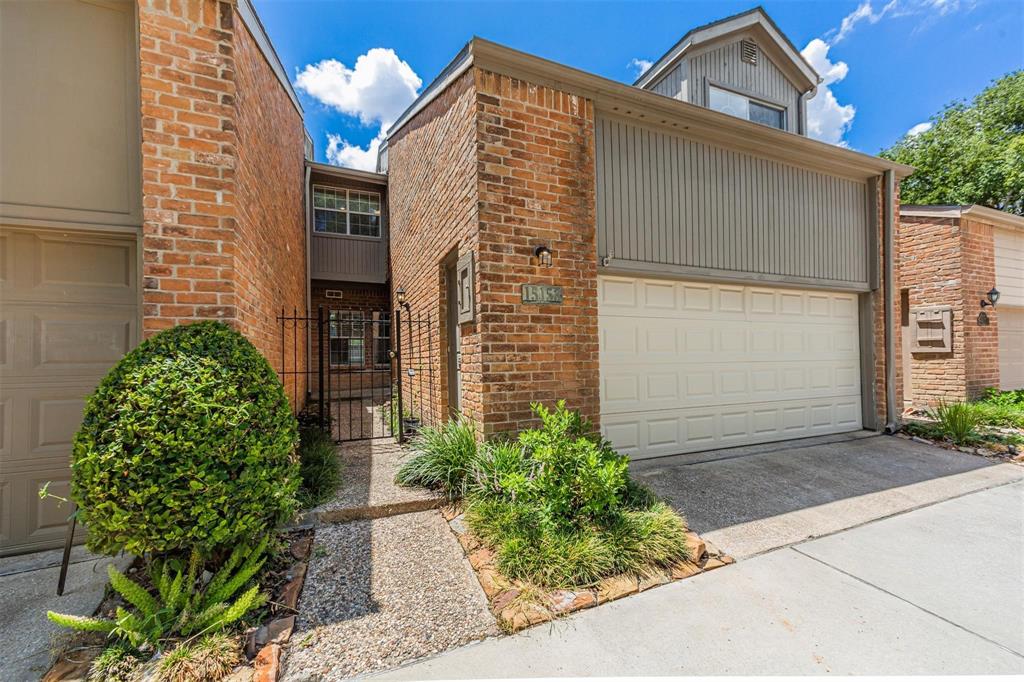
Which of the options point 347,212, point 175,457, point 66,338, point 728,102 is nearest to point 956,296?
point 728,102

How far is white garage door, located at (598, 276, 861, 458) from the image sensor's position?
4.67m

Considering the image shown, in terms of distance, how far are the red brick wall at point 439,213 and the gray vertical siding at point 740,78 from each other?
4.98 metres

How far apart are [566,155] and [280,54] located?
14.5ft

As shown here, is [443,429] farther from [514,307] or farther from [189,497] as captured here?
[189,497]

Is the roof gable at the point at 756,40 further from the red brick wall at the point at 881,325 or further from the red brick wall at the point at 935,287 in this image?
the red brick wall at the point at 935,287

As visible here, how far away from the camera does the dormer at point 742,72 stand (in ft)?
23.4

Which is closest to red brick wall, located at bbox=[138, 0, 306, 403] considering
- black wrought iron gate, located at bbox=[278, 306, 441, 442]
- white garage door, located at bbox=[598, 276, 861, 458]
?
black wrought iron gate, located at bbox=[278, 306, 441, 442]

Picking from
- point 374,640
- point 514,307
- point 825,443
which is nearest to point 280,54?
point 514,307

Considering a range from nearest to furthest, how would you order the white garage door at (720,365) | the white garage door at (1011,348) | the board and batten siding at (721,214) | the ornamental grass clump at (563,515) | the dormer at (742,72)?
the ornamental grass clump at (563,515) < the board and batten siding at (721,214) < the white garage door at (720,365) < the dormer at (742,72) < the white garage door at (1011,348)

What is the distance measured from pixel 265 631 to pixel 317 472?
1.69m

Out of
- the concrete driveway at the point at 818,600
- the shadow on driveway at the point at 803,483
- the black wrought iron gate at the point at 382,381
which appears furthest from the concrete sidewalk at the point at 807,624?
the black wrought iron gate at the point at 382,381

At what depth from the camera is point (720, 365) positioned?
17.1ft

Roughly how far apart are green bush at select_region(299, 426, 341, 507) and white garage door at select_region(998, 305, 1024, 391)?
11851mm

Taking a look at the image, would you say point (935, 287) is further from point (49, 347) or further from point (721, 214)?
point (49, 347)
